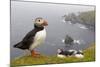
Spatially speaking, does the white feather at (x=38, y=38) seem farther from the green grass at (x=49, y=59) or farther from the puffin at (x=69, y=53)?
the puffin at (x=69, y=53)

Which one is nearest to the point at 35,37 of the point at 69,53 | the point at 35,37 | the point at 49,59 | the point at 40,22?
the point at 35,37

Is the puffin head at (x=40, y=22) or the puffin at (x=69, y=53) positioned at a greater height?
the puffin head at (x=40, y=22)

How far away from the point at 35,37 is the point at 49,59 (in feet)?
0.99

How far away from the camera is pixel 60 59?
2.60m

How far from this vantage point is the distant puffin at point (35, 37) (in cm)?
245

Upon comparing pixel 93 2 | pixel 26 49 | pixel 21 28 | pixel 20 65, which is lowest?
pixel 20 65

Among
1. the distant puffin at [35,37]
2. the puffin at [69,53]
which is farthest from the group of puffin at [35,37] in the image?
the puffin at [69,53]

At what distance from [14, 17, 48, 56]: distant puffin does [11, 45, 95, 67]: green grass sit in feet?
0.26

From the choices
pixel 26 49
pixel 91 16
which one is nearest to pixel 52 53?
pixel 26 49

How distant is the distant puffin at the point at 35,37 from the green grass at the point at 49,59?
0.08 m

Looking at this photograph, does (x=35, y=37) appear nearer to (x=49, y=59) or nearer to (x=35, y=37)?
(x=35, y=37)
